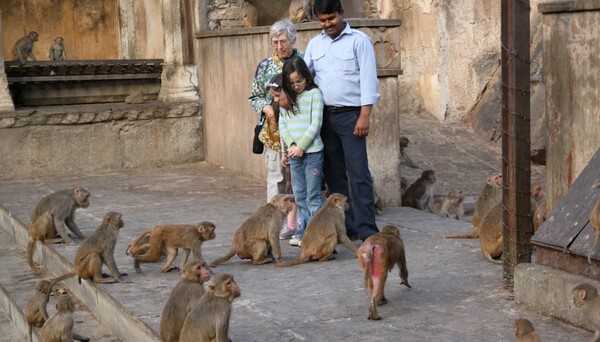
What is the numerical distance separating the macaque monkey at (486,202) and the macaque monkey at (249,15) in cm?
619

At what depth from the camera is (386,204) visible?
10195 millimetres

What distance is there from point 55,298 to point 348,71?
2.92m

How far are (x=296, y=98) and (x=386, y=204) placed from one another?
8.48 ft

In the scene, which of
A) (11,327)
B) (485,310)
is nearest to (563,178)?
(485,310)

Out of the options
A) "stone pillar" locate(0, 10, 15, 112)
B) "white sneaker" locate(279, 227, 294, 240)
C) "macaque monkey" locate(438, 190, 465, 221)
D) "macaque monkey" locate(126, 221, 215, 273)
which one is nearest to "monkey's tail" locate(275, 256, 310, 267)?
"macaque monkey" locate(126, 221, 215, 273)

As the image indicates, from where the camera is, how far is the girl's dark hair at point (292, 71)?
25.6ft

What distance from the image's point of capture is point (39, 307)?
23.8ft

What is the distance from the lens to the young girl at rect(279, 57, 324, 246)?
7852 millimetres

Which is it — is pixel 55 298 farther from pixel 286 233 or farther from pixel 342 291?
pixel 342 291

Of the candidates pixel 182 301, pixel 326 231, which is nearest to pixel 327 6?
pixel 326 231

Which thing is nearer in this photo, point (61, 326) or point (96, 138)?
point (61, 326)

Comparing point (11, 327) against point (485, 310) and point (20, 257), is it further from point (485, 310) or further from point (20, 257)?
point (485, 310)

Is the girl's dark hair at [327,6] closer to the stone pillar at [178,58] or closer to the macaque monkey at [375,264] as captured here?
the macaque monkey at [375,264]

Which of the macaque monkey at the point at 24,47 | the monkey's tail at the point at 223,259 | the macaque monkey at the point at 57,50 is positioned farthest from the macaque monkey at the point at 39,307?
the macaque monkey at the point at 57,50
